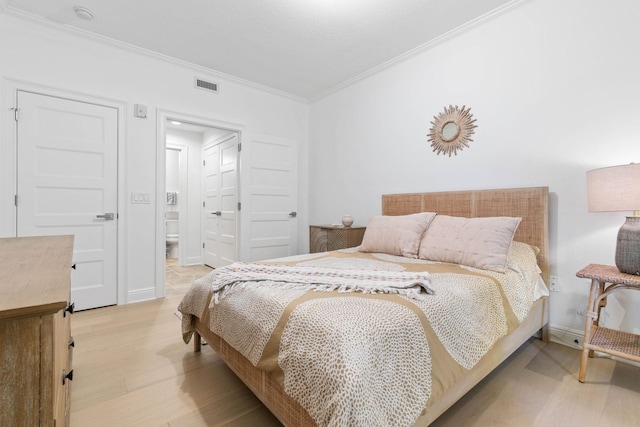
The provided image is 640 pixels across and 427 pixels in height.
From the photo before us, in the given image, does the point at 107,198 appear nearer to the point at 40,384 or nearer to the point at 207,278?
the point at 207,278

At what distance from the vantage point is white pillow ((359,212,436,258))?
7.94ft

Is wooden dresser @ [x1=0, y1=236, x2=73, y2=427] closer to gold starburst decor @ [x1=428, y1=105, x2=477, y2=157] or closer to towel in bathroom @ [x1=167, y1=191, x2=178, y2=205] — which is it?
gold starburst decor @ [x1=428, y1=105, x2=477, y2=157]

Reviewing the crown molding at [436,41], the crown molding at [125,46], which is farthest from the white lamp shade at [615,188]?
the crown molding at [125,46]

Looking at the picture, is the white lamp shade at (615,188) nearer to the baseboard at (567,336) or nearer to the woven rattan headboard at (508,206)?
the woven rattan headboard at (508,206)

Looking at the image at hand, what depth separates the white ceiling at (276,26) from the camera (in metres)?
2.44

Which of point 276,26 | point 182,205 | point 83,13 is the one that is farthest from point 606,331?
point 182,205

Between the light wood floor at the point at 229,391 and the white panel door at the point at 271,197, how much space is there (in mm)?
1948

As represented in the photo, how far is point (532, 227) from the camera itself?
2281 mm

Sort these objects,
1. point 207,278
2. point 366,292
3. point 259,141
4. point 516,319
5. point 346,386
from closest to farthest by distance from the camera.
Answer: point 346,386
point 366,292
point 516,319
point 207,278
point 259,141

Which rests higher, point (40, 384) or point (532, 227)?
point (532, 227)

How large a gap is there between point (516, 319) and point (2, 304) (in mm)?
2092

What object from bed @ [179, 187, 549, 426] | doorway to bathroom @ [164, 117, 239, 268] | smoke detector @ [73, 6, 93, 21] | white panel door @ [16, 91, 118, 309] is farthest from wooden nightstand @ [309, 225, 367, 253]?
smoke detector @ [73, 6, 93, 21]

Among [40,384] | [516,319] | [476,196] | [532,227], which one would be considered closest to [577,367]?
[516,319]

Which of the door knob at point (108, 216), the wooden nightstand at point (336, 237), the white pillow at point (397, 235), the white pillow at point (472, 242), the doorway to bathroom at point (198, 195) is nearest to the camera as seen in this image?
the white pillow at point (472, 242)
